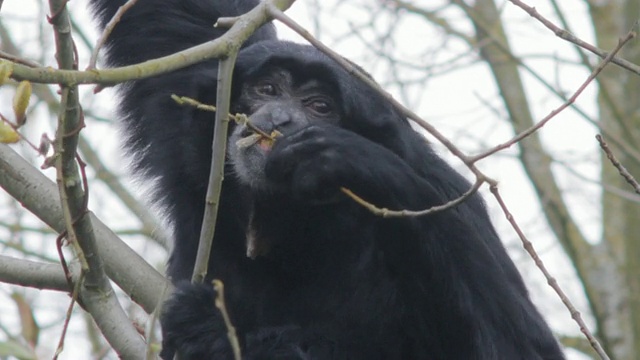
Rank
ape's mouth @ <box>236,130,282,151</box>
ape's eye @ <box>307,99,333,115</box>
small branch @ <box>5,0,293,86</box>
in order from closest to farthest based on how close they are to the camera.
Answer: small branch @ <box>5,0,293,86</box> < ape's mouth @ <box>236,130,282,151</box> < ape's eye @ <box>307,99,333,115</box>

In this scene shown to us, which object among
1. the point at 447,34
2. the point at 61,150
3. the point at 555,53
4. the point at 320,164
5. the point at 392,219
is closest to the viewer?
the point at 61,150

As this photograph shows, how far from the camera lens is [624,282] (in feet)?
41.8

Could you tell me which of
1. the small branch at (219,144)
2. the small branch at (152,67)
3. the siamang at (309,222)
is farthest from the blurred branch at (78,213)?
the siamang at (309,222)

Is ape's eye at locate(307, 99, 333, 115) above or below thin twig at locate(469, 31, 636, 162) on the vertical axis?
above

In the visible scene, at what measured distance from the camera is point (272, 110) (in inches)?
219

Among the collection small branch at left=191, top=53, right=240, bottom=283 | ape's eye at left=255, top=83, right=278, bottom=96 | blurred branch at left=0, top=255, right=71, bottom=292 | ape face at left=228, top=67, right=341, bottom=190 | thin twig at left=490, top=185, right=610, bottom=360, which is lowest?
thin twig at left=490, top=185, right=610, bottom=360

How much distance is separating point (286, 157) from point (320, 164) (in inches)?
6.7

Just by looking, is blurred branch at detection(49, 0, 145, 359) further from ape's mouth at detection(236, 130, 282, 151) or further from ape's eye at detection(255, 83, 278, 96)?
ape's eye at detection(255, 83, 278, 96)

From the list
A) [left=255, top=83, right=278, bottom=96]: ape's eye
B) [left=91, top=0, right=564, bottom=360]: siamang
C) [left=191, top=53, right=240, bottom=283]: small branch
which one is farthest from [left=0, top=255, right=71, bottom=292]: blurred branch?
[left=255, top=83, right=278, bottom=96]: ape's eye

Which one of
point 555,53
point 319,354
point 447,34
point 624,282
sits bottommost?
point 319,354

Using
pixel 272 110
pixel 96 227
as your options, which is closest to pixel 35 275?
pixel 96 227

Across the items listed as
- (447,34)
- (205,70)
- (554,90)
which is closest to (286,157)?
(205,70)

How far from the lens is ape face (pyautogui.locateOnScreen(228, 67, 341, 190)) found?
550cm

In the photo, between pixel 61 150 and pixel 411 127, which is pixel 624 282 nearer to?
pixel 411 127
